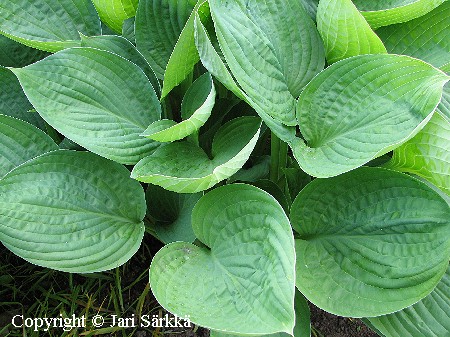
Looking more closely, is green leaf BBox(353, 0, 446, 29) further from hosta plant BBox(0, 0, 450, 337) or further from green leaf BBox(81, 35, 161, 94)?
green leaf BBox(81, 35, 161, 94)

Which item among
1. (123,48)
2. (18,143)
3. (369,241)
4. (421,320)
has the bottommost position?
(421,320)

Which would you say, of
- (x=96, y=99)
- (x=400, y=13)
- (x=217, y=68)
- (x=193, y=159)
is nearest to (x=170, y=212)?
(x=193, y=159)

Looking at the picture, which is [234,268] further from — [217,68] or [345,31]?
[345,31]

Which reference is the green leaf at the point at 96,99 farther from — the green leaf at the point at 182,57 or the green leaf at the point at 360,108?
the green leaf at the point at 360,108

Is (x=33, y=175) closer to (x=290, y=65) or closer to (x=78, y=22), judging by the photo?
(x=78, y=22)

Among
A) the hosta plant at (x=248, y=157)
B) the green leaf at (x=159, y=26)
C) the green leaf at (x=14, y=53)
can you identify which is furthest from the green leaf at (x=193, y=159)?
the green leaf at (x=14, y=53)
